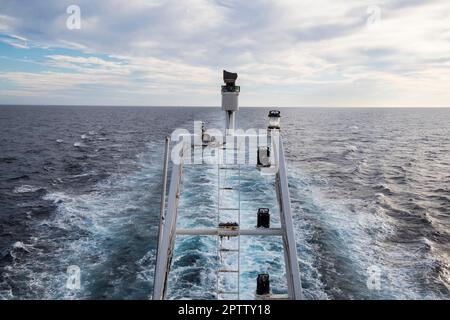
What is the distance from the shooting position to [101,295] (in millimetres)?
12812

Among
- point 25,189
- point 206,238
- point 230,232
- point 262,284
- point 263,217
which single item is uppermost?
point 263,217

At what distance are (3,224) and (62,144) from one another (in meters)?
36.8

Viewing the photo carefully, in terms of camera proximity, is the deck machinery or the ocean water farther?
the ocean water

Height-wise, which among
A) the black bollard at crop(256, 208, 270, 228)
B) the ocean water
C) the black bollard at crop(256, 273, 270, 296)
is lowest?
the ocean water

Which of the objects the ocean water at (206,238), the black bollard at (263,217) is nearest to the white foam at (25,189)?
the ocean water at (206,238)

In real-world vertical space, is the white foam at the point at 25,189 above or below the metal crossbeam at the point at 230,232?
below

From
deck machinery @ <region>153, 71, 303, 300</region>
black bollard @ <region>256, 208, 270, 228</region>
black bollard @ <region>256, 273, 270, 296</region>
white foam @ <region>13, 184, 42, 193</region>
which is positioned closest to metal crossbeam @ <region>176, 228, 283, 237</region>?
deck machinery @ <region>153, 71, 303, 300</region>

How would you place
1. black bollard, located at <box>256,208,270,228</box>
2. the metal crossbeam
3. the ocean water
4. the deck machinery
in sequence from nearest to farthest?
the deck machinery
the metal crossbeam
black bollard, located at <box>256,208,270,228</box>
the ocean water

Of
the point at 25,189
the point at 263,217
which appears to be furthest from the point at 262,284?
the point at 25,189

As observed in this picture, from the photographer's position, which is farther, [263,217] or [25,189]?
A: [25,189]

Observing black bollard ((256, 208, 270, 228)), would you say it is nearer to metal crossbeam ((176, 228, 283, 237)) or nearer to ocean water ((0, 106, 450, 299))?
metal crossbeam ((176, 228, 283, 237))

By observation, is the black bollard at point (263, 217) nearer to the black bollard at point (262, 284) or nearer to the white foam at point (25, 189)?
the black bollard at point (262, 284)

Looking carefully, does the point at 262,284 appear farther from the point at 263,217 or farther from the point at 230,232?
the point at 263,217
